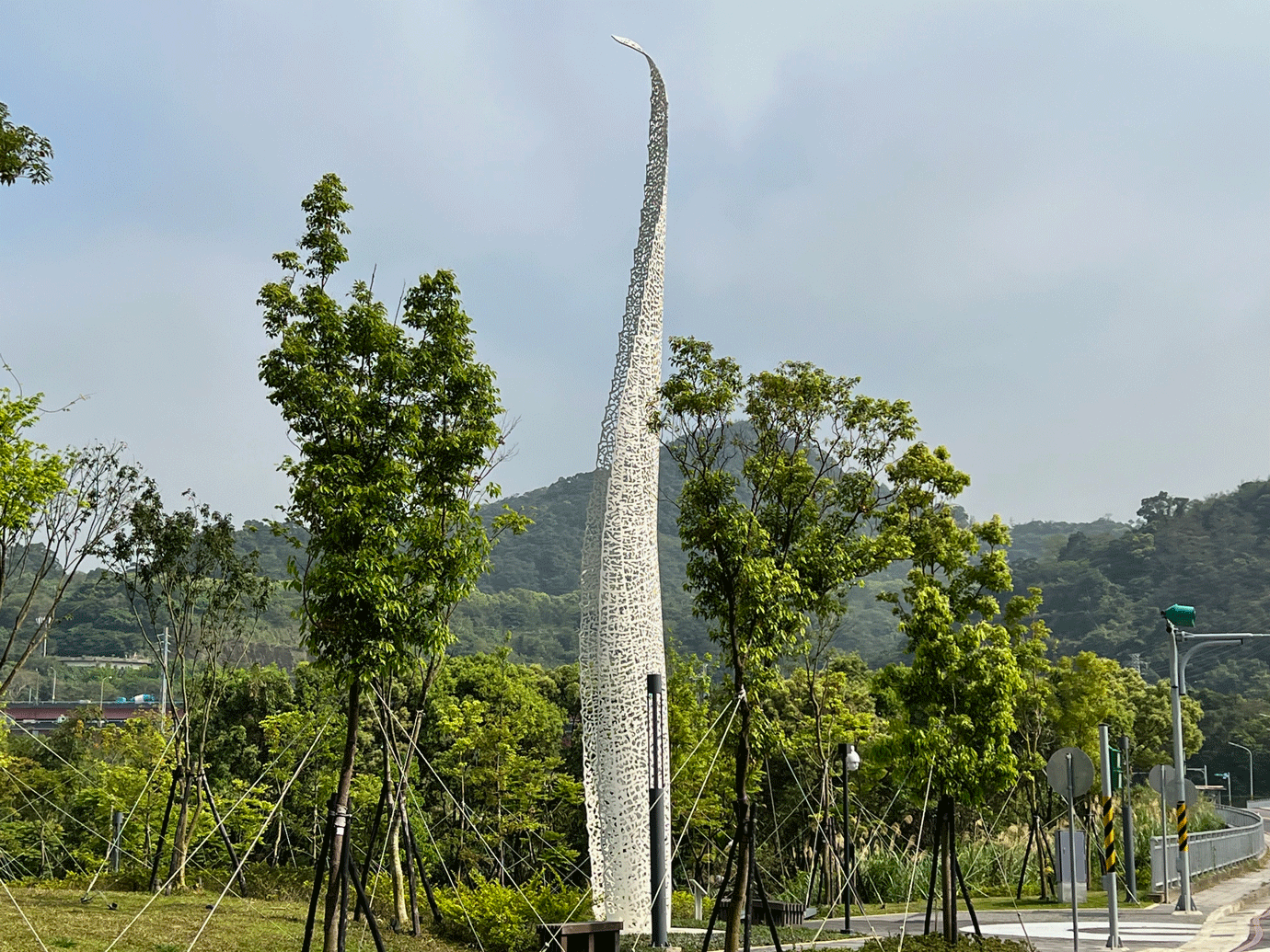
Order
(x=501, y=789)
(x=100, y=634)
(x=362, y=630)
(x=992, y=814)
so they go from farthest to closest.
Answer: (x=100, y=634), (x=992, y=814), (x=501, y=789), (x=362, y=630)

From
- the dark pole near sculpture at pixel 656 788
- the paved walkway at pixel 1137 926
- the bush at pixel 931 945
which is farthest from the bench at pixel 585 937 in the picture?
the bush at pixel 931 945

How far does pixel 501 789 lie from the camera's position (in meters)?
28.0

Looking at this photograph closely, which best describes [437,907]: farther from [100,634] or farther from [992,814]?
[100,634]

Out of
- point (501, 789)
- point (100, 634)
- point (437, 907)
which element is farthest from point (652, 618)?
point (100, 634)

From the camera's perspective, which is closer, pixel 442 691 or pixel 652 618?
pixel 652 618

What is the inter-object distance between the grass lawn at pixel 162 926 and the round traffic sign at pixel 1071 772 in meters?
7.43

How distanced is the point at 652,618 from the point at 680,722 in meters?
9.98

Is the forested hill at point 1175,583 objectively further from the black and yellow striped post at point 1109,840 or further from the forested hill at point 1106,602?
the black and yellow striped post at point 1109,840

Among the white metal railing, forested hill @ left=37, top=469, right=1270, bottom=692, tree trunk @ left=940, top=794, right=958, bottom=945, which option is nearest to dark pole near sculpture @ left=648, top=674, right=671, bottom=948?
tree trunk @ left=940, top=794, right=958, bottom=945

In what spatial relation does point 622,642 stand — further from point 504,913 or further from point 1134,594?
point 1134,594

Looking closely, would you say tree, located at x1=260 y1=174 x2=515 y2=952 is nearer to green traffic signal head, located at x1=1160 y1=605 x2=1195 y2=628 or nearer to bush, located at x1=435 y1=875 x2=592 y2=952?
bush, located at x1=435 y1=875 x2=592 y2=952

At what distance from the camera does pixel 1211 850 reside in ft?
79.8

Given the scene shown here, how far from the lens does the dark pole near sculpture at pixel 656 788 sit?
14.5 metres

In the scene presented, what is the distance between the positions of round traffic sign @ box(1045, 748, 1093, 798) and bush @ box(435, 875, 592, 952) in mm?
5882
